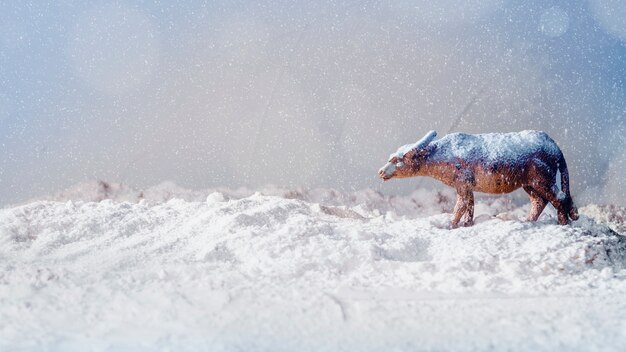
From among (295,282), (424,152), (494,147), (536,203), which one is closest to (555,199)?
(536,203)

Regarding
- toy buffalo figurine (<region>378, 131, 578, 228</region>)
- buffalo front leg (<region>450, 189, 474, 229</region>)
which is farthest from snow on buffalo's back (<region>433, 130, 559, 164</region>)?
buffalo front leg (<region>450, 189, 474, 229</region>)

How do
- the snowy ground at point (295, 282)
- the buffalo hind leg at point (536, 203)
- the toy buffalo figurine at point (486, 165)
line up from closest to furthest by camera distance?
the snowy ground at point (295, 282) → the toy buffalo figurine at point (486, 165) → the buffalo hind leg at point (536, 203)

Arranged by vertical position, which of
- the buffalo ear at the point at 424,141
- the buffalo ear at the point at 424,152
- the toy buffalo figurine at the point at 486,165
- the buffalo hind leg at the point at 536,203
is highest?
the buffalo ear at the point at 424,141

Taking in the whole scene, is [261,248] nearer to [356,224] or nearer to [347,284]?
[347,284]

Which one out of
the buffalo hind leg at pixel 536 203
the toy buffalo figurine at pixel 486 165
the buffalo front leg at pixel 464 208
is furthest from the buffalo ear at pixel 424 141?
the buffalo hind leg at pixel 536 203

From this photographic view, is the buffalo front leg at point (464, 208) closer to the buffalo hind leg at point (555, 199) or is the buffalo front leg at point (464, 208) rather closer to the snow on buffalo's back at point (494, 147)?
the snow on buffalo's back at point (494, 147)

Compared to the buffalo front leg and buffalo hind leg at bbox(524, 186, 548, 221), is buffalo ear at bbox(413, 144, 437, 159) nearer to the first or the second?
the buffalo front leg

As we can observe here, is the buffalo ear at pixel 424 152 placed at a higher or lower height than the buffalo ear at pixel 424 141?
lower
